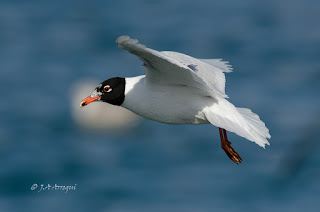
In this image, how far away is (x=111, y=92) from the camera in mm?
7344

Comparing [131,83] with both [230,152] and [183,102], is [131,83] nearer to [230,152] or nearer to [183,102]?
[183,102]

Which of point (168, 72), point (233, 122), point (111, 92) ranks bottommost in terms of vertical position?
point (233, 122)

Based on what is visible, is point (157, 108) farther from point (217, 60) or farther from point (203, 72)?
point (217, 60)

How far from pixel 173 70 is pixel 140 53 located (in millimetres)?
514

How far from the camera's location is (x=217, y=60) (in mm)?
8766

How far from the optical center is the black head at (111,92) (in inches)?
287

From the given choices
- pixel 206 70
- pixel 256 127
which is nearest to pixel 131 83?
pixel 206 70

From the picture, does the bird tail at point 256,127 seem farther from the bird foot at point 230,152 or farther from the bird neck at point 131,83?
the bird neck at point 131,83

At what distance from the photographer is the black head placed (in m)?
7.30

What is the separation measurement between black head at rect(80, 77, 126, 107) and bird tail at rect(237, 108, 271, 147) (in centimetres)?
123

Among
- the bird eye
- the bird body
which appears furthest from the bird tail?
the bird eye

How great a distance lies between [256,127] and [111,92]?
1473 mm

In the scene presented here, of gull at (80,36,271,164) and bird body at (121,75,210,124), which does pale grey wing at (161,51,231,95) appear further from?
bird body at (121,75,210,124)

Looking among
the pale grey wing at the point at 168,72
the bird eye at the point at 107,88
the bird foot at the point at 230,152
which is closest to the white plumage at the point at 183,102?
the pale grey wing at the point at 168,72
